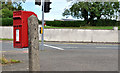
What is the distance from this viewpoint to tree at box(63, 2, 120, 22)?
46.2m

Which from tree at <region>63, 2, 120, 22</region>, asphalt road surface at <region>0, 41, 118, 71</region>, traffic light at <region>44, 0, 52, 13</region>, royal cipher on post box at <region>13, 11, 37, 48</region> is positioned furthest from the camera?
tree at <region>63, 2, 120, 22</region>

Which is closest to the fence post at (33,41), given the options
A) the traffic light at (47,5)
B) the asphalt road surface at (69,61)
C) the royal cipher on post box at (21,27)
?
the royal cipher on post box at (21,27)

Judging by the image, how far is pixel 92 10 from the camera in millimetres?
45906

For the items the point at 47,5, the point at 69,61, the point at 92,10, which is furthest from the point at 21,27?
the point at 92,10

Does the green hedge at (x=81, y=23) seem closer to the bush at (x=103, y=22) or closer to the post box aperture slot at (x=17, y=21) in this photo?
the bush at (x=103, y=22)

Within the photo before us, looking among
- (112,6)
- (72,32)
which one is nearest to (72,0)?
(112,6)

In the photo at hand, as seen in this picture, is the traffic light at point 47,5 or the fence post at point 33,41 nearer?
the fence post at point 33,41

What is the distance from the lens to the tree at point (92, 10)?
46156mm

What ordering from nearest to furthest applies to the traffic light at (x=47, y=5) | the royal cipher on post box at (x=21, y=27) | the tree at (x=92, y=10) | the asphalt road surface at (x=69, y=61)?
the royal cipher on post box at (x=21, y=27) → the asphalt road surface at (x=69, y=61) → the traffic light at (x=47, y=5) → the tree at (x=92, y=10)

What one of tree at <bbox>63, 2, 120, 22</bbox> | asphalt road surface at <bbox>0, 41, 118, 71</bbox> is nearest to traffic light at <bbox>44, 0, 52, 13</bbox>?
asphalt road surface at <bbox>0, 41, 118, 71</bbox>

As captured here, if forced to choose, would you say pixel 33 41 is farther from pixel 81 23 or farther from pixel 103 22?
pixel 103 22

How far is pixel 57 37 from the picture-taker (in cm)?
2661

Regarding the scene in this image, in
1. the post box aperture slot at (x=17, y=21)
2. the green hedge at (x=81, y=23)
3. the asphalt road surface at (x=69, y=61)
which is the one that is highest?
the green hedge at (x=81, y=23)

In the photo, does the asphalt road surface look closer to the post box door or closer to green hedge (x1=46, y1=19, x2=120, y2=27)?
the post box door
